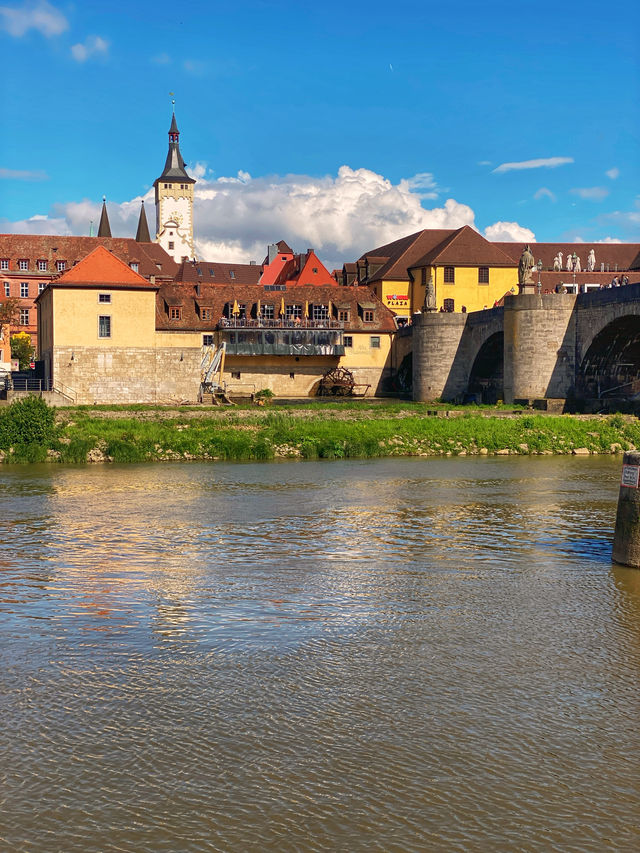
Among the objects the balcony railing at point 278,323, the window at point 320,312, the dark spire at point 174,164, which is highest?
the dark spire at point 174,164

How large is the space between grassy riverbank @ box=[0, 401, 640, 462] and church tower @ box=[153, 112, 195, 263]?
87307mm

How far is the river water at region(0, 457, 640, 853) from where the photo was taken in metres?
6.90

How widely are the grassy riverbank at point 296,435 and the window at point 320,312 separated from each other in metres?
21.8

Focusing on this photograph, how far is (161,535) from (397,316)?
5544cm

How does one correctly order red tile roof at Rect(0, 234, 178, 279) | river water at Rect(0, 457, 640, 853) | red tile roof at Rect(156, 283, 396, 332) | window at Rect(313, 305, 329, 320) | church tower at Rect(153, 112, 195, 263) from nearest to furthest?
river water at Rect(0, 457, 640, 853), red tile roof at Rect(156, 283, 396, 332), window at Rect(313, 305, 329, 320), red tile roof at Rect(0, 234, 178, 279), church tower at Rect(153, 112, 195, 263)

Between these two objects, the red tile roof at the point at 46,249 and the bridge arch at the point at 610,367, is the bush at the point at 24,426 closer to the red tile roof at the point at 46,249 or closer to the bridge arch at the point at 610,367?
the bridge arch at the point at 610,367

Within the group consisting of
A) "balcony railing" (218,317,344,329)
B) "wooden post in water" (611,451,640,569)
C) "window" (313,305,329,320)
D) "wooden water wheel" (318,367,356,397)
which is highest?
"window" (313,305,329,320)

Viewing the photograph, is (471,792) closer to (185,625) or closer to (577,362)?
(185,625)

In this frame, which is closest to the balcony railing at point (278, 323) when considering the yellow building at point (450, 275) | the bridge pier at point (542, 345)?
the yellow building at point (450, 275)

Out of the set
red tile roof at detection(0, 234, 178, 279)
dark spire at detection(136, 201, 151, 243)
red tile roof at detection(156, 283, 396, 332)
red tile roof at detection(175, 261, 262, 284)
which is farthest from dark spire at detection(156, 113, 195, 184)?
red tile roof at detection(156, 283, 396, 332)

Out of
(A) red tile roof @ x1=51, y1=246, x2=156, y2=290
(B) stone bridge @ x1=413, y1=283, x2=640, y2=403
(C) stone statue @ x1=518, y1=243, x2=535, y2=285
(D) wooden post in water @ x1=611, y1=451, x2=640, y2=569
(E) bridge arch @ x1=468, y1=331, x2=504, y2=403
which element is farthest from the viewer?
(E) bridge arch @ x1=468, y1=331, x2=504, y2=403

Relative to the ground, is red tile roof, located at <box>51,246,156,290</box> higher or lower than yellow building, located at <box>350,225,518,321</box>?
Answer: lower

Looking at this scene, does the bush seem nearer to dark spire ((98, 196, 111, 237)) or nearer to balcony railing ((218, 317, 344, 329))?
balcony railing ((218, 317, 344, 329))

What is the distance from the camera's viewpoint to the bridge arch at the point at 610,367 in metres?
45.3
